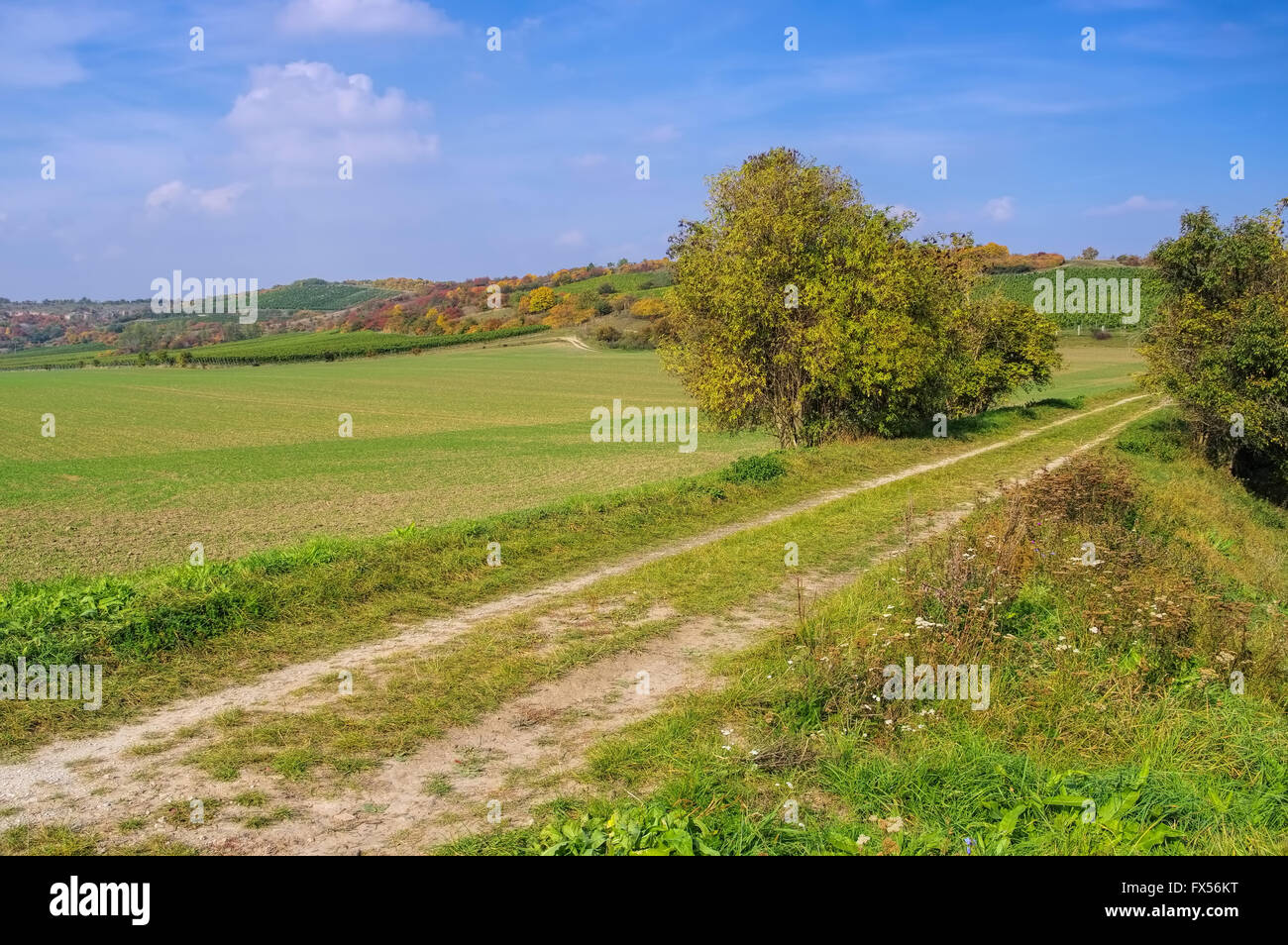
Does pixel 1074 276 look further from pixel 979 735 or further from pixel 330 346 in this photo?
pixel 979 735

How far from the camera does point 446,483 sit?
28.9m

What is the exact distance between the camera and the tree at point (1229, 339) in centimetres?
2656

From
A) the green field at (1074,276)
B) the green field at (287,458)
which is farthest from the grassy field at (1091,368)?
the green field at (1074,276)

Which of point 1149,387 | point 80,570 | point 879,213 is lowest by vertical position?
point 80,570

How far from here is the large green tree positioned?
24578mm

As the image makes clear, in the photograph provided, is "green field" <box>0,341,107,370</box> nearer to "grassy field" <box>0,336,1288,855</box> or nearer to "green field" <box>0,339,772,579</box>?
"green field" <box>0,339,772,579</box>

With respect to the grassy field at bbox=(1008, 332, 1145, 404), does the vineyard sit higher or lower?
higher

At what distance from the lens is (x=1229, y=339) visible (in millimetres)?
28047

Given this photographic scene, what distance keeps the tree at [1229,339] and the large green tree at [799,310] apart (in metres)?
8.43

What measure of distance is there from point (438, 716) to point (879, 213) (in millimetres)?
24335

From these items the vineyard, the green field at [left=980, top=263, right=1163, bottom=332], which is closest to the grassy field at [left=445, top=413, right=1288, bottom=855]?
the green field at [left=980, top=263, right=1163, bottom=332]

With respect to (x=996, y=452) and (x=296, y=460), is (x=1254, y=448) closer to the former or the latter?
(x=996, y=452)

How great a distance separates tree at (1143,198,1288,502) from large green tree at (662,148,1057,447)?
8426 mm
